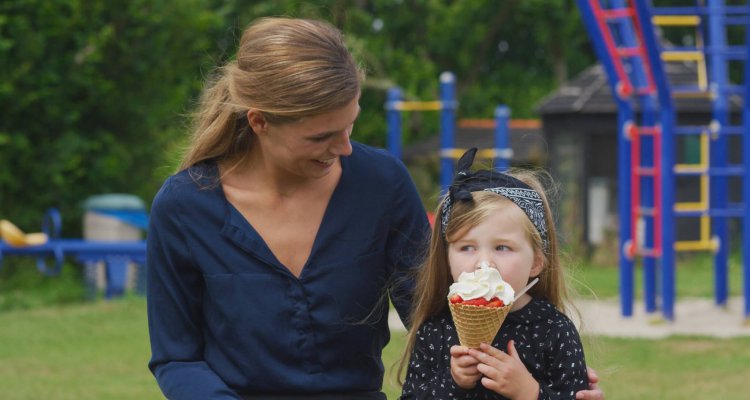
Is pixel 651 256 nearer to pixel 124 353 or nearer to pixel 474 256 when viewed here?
pixel 124 353

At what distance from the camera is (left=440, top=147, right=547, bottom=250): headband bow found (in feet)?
10.5

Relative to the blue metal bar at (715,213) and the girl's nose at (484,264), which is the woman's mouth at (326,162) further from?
the blue metal bar at (715,213)

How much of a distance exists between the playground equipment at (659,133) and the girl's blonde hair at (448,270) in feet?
20.2

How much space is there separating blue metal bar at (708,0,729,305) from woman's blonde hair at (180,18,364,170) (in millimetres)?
7394

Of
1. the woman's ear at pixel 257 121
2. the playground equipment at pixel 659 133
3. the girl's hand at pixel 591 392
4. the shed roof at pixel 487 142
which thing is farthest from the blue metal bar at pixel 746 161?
the shed roof at pixel 487 142

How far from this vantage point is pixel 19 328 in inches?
404

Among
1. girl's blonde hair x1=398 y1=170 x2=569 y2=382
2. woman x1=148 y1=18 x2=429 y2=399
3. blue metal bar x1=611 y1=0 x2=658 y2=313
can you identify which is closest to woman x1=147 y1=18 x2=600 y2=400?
woman x1=148 y1=18 x2=429 y2=399

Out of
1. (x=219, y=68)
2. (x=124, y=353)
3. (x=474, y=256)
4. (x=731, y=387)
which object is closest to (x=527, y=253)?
(x=474, y=256)

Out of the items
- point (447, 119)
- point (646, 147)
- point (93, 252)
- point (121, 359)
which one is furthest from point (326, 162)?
point (447, 119)

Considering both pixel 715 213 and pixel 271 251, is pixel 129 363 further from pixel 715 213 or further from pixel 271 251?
pixel 271 251

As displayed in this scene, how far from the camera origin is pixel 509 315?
3113mm

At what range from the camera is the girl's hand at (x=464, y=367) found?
293 centimetres

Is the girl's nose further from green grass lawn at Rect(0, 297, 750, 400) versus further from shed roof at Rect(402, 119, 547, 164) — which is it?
shed roof at Rect(402, 119, 547, 164)

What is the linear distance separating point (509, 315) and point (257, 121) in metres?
0.79
